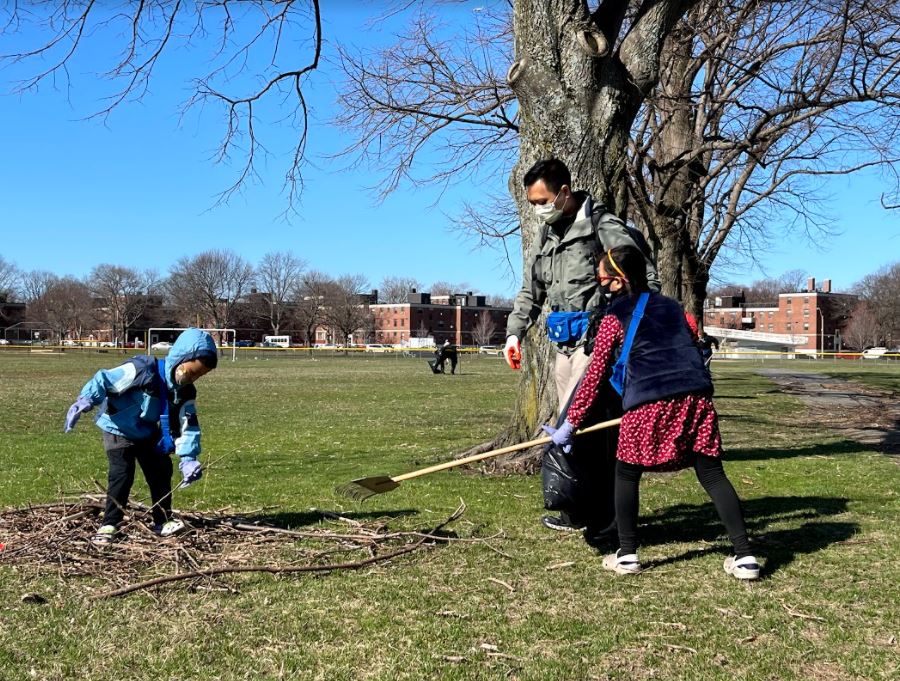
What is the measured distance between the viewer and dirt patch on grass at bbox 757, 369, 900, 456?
35.2 feet

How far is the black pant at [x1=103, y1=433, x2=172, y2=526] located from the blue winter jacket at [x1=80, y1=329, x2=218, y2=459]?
6 centimetres

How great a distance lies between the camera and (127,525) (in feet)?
15.3

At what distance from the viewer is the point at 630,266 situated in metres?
4.04

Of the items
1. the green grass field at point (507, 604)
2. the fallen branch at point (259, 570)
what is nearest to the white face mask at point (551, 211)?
the green grass field at point (507, 604)

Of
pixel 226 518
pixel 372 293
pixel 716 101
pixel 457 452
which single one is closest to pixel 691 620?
pixel 226 518

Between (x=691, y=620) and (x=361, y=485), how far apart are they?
7.03ft

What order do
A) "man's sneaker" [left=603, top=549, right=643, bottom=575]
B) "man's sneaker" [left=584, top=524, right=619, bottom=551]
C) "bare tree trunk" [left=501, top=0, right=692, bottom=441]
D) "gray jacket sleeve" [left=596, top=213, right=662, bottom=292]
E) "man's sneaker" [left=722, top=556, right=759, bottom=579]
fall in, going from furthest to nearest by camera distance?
"bare tree trunk" [left=501, top=0, right=692, bottom=441] < "man's sneaker" [left=584, top=524, right=619, bottom=551] < "gray jacket sleeve" [left=596, top=213, right=662, bottom=292] < "man's sneaker" [left=603, top=549, right=643, bottom=575] < "man's sneaker" [left=722, top=556, right=759, bottom=579]

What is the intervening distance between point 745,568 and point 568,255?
1.97m

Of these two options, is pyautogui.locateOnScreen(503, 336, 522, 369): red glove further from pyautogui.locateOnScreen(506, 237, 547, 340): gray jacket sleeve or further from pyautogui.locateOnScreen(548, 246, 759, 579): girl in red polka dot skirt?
pyautogui.locateOnScreen(548, 246, 759, 579): girl in red polka dot skirt

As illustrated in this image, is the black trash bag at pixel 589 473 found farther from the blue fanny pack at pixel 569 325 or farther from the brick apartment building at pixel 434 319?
the brick apartment building at pixel 434 319

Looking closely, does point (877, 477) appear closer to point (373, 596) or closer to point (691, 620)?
point (691, 620)

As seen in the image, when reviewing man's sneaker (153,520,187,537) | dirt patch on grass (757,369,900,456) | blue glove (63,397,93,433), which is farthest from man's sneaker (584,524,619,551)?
dirt patch on grass (757,369,900,456)

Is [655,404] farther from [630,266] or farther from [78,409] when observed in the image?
[78,409]

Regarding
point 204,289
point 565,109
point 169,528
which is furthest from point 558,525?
point 204,289
